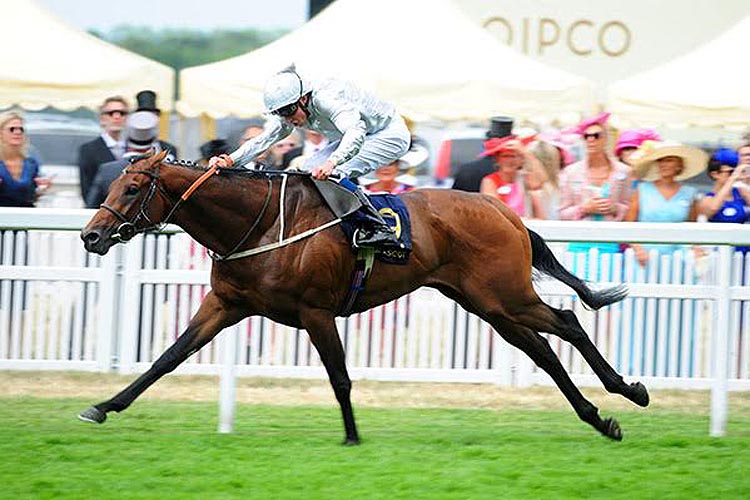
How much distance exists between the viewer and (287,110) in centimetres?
855

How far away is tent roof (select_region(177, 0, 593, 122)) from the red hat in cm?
245

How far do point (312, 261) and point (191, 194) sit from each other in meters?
0.72

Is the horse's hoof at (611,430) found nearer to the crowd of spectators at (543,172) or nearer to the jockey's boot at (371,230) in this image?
the jockey's boot at (371,230)

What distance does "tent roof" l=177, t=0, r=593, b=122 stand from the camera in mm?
14234

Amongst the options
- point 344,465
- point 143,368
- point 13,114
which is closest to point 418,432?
point 344,465

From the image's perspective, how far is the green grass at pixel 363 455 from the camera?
7.19 m

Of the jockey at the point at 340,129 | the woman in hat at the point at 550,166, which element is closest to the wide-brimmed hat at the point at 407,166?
the woman in hat at the point at 550,166

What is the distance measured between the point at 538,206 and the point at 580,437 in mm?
2953

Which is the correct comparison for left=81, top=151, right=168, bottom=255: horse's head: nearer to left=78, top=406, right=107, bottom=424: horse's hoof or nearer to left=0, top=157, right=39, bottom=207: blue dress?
left=78, top=406, right=107, bottom=424: horse's hoof

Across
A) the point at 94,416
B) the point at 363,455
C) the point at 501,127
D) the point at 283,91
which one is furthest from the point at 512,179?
the point at 94,416

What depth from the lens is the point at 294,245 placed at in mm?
8547

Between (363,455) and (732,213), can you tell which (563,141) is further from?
(363,455)

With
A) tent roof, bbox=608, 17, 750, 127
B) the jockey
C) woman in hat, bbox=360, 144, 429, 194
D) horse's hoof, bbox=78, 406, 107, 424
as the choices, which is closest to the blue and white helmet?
the jockey

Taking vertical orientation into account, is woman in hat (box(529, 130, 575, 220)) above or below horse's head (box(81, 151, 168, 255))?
above
